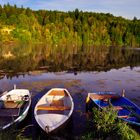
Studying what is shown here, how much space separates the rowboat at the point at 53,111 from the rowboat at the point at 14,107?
0.89 meters

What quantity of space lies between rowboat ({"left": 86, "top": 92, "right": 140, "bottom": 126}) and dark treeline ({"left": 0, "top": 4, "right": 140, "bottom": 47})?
90.6 m

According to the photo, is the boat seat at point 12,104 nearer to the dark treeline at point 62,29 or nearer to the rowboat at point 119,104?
the rowboat at point 119,104

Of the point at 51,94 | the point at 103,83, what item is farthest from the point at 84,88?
the point at 51,94

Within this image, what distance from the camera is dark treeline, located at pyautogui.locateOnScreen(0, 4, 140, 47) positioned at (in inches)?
4633

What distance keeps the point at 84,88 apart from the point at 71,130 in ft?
40.5

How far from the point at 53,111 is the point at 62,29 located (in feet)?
383

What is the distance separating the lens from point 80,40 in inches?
5458

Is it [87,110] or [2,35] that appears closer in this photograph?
[87,110]

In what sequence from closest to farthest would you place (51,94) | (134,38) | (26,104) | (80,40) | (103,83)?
(26,104) < (51,94) < (103,83) < (80,40) < (134,38)

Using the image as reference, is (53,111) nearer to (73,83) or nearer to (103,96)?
(103,96)

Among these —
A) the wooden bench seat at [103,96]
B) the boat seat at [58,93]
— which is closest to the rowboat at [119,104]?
the wooden bench seat at [103,96]

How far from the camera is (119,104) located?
2231 cm

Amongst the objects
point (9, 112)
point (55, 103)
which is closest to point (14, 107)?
point (9, 112)

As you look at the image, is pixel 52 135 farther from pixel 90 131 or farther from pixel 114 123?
pixel 114 123
